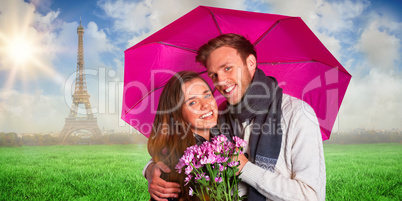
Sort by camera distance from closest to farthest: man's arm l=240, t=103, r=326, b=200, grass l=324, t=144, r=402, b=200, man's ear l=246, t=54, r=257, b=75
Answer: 1. man's arm l=240, t=103, r=326, b=200
2. man's ear l=246, t=54, r=257, b=75
3. grass l=324, t=144, r=402, b=200

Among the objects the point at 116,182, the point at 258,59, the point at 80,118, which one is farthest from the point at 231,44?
the point at 80,118

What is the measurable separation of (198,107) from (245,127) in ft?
1.38

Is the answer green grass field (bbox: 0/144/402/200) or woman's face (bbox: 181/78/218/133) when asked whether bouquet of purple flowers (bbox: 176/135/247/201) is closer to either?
woman's face (bbox: 181/78/218/133)

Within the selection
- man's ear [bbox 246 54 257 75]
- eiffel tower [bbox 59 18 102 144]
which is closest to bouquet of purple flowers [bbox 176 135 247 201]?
man's ear [bbox 246 54 257 75]

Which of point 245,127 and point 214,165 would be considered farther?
point 245,127

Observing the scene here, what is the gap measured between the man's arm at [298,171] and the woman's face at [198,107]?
0.65 meters

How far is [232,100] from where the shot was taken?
8.64ft

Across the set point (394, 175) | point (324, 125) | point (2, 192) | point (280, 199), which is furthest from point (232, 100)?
point (394, 175)

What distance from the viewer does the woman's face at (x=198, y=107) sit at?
258 cm

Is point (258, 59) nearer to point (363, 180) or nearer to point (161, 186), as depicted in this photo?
point (161, 186)

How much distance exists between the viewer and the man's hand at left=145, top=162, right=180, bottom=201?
2340 mm

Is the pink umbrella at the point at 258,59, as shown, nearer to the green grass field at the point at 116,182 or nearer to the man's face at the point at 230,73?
the man's face at the point at 230,73

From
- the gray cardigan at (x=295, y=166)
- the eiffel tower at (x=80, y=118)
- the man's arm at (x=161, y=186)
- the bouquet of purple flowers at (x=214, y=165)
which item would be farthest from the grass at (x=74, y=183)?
the eiffel tower at (x=80, y=118)

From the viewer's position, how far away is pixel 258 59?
3225 mm
